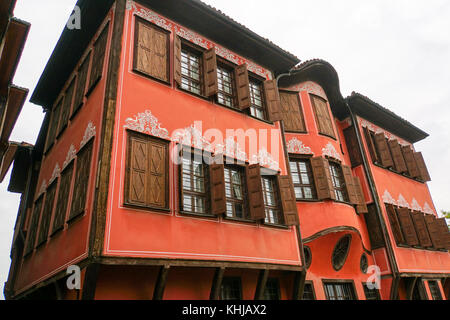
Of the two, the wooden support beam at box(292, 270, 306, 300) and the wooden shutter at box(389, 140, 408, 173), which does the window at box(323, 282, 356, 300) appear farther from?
the wooden shutter at box(389, 140, 408, 173)

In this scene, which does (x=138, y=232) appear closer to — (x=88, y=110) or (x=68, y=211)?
(x=68, y=211)

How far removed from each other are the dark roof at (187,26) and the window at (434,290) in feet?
32.3

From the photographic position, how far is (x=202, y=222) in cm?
734

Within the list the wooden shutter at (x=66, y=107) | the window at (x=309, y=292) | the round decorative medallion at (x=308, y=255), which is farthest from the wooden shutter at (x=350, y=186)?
the wooden shutter at (x=66, y=107)

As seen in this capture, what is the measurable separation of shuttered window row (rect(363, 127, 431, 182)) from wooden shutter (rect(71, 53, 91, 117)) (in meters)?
10.9

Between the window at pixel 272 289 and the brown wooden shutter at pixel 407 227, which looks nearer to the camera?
the window at pixel 272 289

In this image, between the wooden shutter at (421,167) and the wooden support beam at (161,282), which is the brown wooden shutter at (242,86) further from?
the wooden shutter at (421,167)

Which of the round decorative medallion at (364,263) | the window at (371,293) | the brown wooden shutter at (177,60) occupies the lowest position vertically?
the window at (371,293)

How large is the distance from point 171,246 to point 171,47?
5081mm

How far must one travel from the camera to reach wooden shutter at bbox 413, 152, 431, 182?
16.4m

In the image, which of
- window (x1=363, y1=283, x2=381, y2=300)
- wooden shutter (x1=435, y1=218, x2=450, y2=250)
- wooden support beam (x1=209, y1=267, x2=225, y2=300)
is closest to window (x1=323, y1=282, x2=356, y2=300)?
window (x1=363, y1=283, x2=381, y2=300)

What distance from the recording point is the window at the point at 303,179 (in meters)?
10.9
